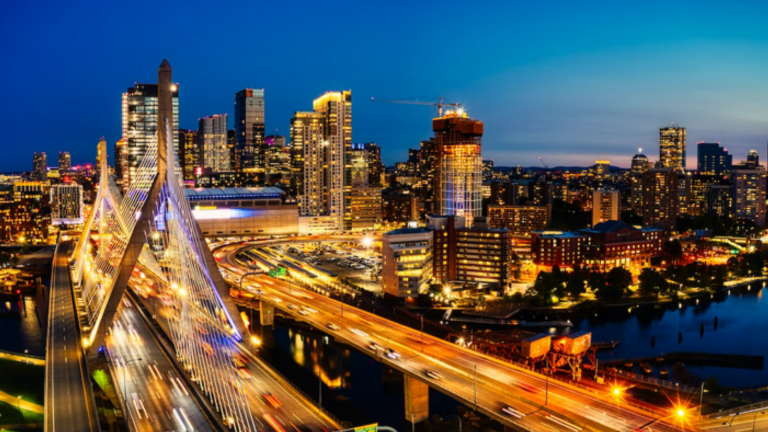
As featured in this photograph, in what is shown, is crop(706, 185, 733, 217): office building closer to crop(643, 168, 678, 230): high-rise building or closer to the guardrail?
crop(643, 168, 678, 230): high-rise building

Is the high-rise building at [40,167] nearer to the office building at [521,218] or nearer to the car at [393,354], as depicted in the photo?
the office building at [521,218]

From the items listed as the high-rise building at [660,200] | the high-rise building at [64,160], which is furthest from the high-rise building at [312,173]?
the high-rise building at [64,160]

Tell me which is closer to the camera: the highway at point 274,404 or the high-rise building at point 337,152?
the highway at point 274,404

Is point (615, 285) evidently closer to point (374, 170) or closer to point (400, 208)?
point (400, 208)

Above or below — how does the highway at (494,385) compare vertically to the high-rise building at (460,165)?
below

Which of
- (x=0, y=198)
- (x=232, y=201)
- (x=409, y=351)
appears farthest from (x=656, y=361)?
(x=0, y=198)

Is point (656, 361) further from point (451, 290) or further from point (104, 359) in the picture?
point (104, 359)
